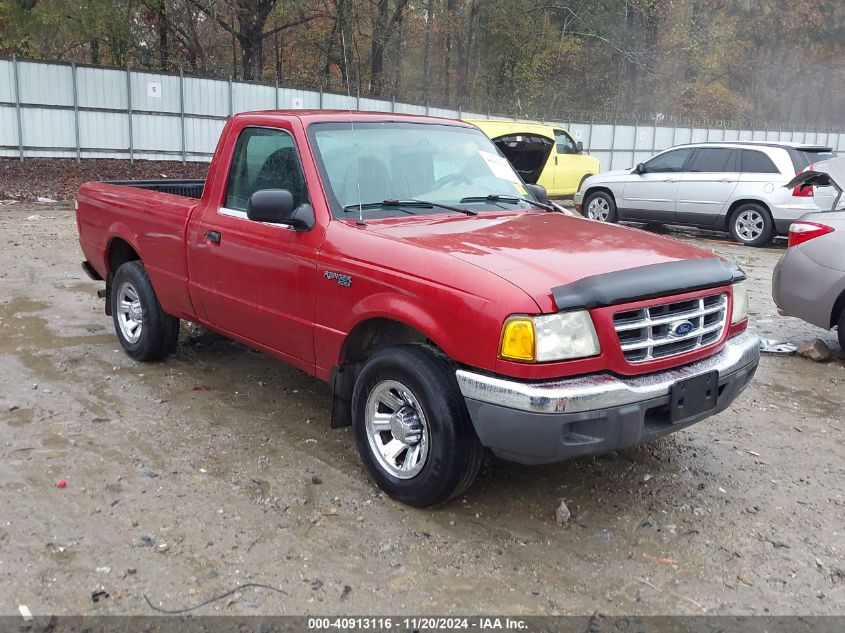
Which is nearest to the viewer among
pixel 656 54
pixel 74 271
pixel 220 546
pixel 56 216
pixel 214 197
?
pixel 220 546

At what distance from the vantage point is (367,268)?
3.79m

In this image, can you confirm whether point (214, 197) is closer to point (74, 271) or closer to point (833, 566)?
point (833, 566)

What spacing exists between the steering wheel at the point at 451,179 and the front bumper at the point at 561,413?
1.65 metres

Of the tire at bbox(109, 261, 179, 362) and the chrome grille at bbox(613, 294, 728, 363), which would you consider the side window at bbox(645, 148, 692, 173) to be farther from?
the chrome grille at bbox(613, 294, 728, 363)

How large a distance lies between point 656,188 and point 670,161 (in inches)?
21.9

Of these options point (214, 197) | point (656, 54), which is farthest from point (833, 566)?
point (656, 54)

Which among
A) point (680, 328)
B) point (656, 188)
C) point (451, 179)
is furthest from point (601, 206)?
point (680, 328)

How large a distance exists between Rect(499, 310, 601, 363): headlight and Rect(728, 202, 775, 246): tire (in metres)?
10.8

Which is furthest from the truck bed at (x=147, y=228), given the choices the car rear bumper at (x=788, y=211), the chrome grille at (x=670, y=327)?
the car rear bumper at (x=788, y=211)

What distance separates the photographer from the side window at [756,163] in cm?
1283

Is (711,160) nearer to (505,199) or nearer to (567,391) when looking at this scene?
(505,199)

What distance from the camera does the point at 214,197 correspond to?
16.3ft

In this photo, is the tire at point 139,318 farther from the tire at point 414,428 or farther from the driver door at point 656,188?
the driver door at point 656,188

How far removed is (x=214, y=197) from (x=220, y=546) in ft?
7.83
